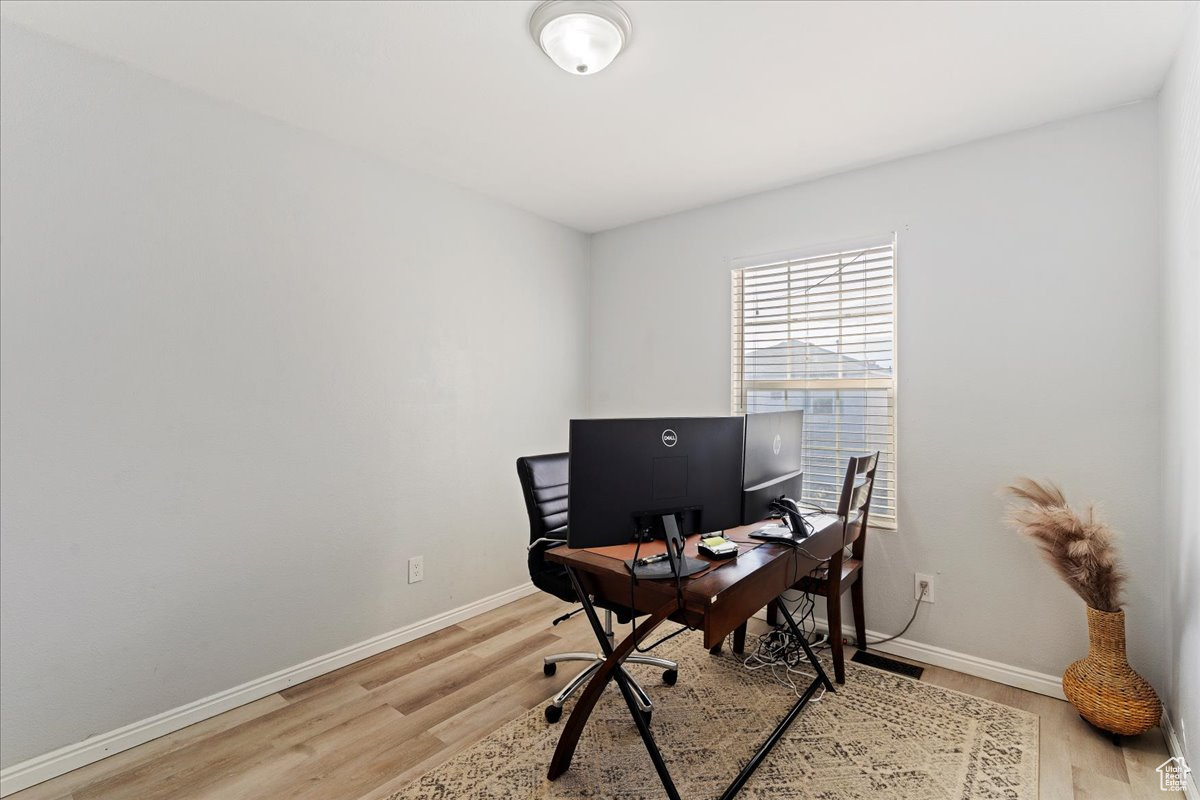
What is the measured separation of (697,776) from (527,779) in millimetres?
561

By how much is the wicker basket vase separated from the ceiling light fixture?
2.66m

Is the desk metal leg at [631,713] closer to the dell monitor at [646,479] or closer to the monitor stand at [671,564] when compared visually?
the monitor stand at [671,564]

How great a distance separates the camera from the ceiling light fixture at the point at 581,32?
1726 millimetres

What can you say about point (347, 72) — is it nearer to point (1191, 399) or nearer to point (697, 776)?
point (697, 776)

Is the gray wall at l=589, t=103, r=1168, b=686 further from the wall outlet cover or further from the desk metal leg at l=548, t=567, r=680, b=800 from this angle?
Result: the desk metal leg at l=548, t=567, r=680, b=800

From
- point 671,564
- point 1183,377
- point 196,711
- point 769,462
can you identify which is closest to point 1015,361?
point 1183,377

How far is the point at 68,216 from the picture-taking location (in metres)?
1.94

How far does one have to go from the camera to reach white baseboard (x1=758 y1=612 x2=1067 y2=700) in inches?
94.1

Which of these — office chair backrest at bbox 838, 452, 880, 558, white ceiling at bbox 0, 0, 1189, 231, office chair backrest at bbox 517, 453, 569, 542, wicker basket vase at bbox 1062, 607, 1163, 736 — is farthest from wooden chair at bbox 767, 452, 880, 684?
white ceiling at bbox 0, 0, 1189, 231

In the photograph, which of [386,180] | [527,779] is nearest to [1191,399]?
[527,779]

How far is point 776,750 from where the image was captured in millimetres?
2002

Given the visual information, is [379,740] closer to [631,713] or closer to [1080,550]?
[631,713]

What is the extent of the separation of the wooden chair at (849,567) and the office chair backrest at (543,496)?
1.12 metres

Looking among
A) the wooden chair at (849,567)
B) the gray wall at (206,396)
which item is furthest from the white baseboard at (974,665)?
the gray wall at (206,396)
